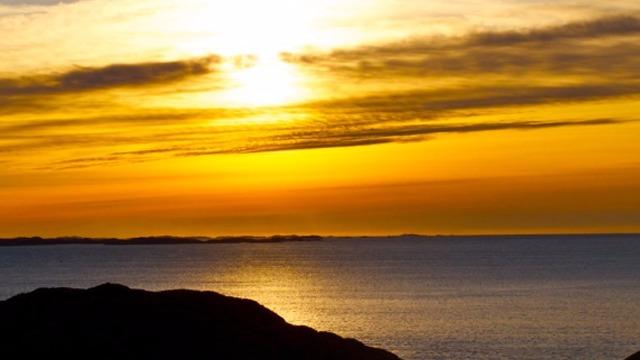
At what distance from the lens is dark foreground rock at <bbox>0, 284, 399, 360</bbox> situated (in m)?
38.4

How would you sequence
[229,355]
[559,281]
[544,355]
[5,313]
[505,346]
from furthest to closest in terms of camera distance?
[559,281] < [505,346] < [544,355] < [5,313] < [229,355]

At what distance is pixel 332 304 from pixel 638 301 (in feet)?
132

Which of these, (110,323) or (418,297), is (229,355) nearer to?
(110,323)

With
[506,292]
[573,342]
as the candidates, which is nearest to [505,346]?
[573,342]

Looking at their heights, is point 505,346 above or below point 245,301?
above

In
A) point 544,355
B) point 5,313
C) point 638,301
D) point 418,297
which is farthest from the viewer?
point 418,297

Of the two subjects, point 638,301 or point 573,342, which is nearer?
point 573,342

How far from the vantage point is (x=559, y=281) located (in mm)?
197750

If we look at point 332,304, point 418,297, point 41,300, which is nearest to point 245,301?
point 41,300

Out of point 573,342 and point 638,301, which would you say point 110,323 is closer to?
point 573,342

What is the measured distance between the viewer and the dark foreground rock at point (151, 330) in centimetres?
3838

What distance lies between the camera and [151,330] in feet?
131

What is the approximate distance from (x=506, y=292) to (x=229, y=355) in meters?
137

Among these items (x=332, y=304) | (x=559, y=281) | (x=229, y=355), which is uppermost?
(x=559, y=281)
